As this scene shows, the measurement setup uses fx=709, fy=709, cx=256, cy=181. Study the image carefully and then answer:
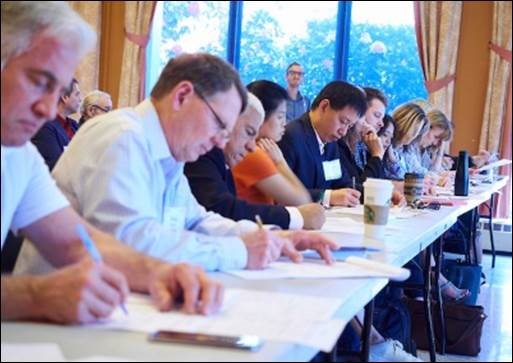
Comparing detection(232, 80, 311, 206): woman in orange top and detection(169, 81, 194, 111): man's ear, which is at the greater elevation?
detection(169, 81, 194, 111): man's ear

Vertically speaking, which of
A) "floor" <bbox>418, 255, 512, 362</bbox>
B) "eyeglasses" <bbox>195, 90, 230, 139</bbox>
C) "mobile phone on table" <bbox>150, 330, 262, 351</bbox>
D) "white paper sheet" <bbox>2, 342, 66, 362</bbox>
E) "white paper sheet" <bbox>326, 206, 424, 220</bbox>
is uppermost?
"eyeglasses" <bbox>195, 90, 230, 139</bbox>

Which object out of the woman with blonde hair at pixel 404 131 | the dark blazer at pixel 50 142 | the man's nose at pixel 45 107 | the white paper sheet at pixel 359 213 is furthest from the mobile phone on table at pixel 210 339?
the woman with blonde hair at pixel 404 131

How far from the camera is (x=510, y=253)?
668 centimetres

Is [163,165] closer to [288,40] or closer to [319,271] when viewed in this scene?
[319,271]

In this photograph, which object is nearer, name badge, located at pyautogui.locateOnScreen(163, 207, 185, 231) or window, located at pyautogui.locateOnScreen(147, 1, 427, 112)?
name badge, located at pyautogui.locateOnScreen(163, 207, 185, 231)

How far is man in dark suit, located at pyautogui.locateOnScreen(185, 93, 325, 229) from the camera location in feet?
6.93

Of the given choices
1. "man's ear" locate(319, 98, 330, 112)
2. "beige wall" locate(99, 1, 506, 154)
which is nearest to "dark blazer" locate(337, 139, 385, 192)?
"man's ear" locate(319, 98, 330, 112)

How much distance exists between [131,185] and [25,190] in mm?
225

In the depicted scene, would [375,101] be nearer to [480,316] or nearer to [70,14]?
[480,316]

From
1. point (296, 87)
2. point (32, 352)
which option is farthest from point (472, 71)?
point (32, 352)

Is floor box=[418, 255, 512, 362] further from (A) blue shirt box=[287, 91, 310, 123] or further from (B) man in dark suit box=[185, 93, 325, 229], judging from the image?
(A) blue shirt box=[287, 91, 310, 123]

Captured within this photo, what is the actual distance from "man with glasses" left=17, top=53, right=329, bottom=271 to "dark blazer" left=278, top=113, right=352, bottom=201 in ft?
4.69

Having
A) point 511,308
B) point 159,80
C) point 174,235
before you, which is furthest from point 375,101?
point 174,235

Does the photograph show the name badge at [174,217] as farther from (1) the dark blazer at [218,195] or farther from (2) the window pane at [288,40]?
(2) the window pane at [288,40]
